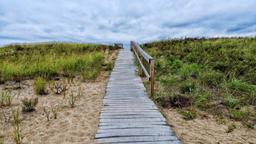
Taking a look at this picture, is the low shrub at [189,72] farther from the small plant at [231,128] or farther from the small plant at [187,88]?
the small plant at [231,128]

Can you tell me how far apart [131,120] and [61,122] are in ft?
4.62

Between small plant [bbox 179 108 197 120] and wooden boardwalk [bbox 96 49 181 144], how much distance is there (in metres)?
0.59

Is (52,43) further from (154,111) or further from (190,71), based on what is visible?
(154,111)

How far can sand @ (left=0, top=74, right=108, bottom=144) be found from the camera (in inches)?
222

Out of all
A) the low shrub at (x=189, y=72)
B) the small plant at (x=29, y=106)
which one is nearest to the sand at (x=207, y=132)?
the small plant at (x=29, y=106)

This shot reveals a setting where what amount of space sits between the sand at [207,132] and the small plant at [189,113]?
10 cm

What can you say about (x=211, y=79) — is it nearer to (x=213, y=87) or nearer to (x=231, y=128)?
(x=213, y=87)

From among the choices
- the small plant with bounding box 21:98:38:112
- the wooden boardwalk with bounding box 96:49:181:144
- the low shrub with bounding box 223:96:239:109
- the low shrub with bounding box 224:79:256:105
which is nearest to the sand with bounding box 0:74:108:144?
the small plant with bounding box 21:98:38:112

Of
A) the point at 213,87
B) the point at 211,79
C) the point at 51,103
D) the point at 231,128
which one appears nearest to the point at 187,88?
the point at 213,87

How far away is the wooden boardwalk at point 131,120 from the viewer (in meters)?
5.25

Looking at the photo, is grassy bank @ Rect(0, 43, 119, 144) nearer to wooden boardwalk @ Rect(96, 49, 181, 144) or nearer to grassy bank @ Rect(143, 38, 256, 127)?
wooden boardwalk @ Rect(96, 49, 181, 144)

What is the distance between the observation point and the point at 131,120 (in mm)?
6234

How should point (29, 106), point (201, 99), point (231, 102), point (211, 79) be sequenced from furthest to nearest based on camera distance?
point (211, 79) < point (201, 99) < point (231, 102) < point (29, 106)

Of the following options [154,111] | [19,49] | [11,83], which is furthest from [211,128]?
[19,49]
